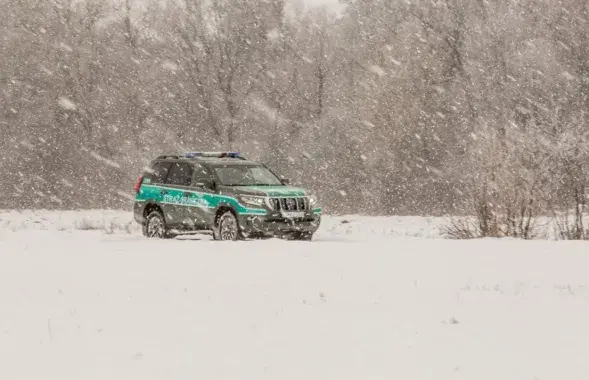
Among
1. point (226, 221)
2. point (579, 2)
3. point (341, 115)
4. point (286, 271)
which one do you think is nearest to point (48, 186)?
point (341, 115)

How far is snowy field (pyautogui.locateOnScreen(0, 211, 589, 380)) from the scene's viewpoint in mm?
8297

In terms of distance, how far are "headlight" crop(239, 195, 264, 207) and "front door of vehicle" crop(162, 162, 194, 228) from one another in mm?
1592

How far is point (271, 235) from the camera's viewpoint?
19969mm

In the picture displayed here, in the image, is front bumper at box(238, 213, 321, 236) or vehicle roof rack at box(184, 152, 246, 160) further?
vehicle roof rack at box(184, 152, 246, 160)

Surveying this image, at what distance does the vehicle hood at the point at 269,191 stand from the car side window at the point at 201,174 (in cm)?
82

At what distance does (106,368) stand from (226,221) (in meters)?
11.7

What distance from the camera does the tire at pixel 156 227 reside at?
2130 centimetres

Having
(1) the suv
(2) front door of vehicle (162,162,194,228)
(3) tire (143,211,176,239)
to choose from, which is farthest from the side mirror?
(3) tire (143,211,176,239)

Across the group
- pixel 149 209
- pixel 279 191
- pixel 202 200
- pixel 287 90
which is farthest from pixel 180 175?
pixel 287 90

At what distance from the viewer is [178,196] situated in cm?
2088

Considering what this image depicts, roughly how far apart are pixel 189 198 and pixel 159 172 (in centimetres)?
148

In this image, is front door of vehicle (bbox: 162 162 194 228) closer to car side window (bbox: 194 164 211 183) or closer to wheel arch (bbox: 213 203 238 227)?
car side window (bbox: 194 164 211 183)

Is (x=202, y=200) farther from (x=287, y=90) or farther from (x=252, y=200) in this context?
(x=287, y=90)

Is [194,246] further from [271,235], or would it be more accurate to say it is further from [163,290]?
[163,290]
